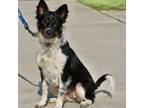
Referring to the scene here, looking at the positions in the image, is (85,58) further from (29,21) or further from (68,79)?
(29,21)

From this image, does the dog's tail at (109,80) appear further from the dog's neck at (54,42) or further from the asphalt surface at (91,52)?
the dog's neck at (54,42)

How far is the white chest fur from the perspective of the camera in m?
6.54

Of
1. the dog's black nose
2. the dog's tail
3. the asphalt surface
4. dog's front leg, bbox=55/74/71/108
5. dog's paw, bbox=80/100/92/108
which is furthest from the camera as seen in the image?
the asphalt surface

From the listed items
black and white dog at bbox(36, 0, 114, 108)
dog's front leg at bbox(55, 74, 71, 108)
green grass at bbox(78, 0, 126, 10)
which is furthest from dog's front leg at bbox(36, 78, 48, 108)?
green grass at bbox(78, 0, 126, 10)

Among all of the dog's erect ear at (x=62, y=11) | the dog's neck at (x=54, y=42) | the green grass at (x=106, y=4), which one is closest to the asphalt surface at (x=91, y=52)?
the dog's neck at (x=54, y=42)

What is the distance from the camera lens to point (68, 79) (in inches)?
263

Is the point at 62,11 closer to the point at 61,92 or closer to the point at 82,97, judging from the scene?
the point at 61,92

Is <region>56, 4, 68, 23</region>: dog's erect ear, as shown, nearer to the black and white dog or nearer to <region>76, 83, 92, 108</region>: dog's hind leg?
the black and white dog

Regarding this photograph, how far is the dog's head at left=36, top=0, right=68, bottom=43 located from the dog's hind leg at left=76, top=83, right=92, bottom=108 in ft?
2.39

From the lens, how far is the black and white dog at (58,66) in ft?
20.9

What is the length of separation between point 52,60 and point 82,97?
0.63 m

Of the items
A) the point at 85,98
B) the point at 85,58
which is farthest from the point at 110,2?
the point at 85,98

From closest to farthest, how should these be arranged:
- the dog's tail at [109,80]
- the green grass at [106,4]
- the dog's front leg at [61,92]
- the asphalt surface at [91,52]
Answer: the dog's front leg at [61,92]
the dog's tail at [109,80]
the asphalt surface at [91,52]
the green grass at [106,4]

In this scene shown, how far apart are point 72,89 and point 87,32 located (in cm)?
575
